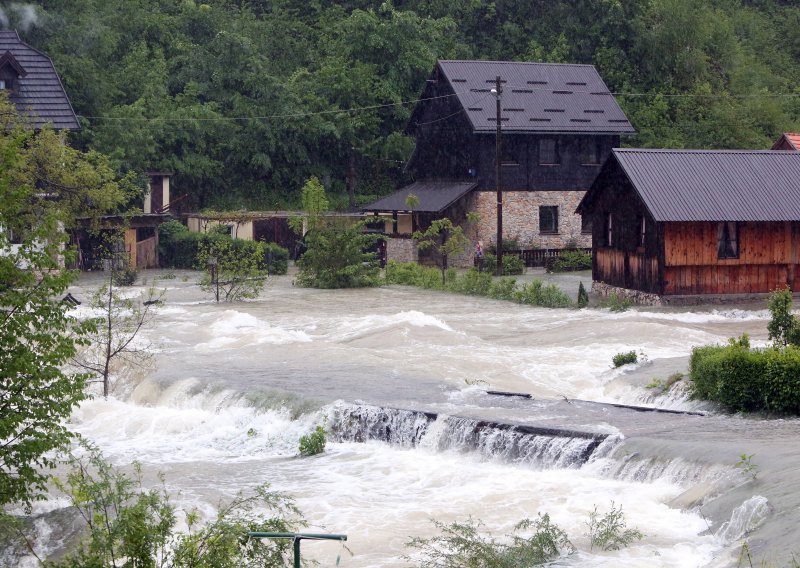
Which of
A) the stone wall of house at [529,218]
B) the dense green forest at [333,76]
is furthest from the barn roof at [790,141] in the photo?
the dense green forest at [333,76]

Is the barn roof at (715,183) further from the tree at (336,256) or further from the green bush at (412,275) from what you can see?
the tree at (336,256)

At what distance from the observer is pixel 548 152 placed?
179 ft

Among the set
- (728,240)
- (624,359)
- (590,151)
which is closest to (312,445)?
(624,359)

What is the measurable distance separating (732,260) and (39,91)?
29.4 m

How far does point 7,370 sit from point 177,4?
63.4 meters

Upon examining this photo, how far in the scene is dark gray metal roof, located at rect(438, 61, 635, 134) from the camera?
5369 cm

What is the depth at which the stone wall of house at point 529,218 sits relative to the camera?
174ft

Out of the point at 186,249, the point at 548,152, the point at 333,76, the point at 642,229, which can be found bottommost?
the point at 186,249

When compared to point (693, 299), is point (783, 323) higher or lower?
higher

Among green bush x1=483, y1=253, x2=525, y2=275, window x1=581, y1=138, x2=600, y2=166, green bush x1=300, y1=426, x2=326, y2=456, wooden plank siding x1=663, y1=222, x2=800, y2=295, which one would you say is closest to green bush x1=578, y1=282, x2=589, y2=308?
wooden plank siding x1=663, y1=222, x2=800, y2=295

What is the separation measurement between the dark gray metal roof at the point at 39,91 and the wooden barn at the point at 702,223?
77.1ft

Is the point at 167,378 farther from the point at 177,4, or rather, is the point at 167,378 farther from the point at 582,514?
the point at 177,4

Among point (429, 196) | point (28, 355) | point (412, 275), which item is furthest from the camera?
point (429, 196)

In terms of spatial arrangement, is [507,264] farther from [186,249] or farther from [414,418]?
[414,418]
